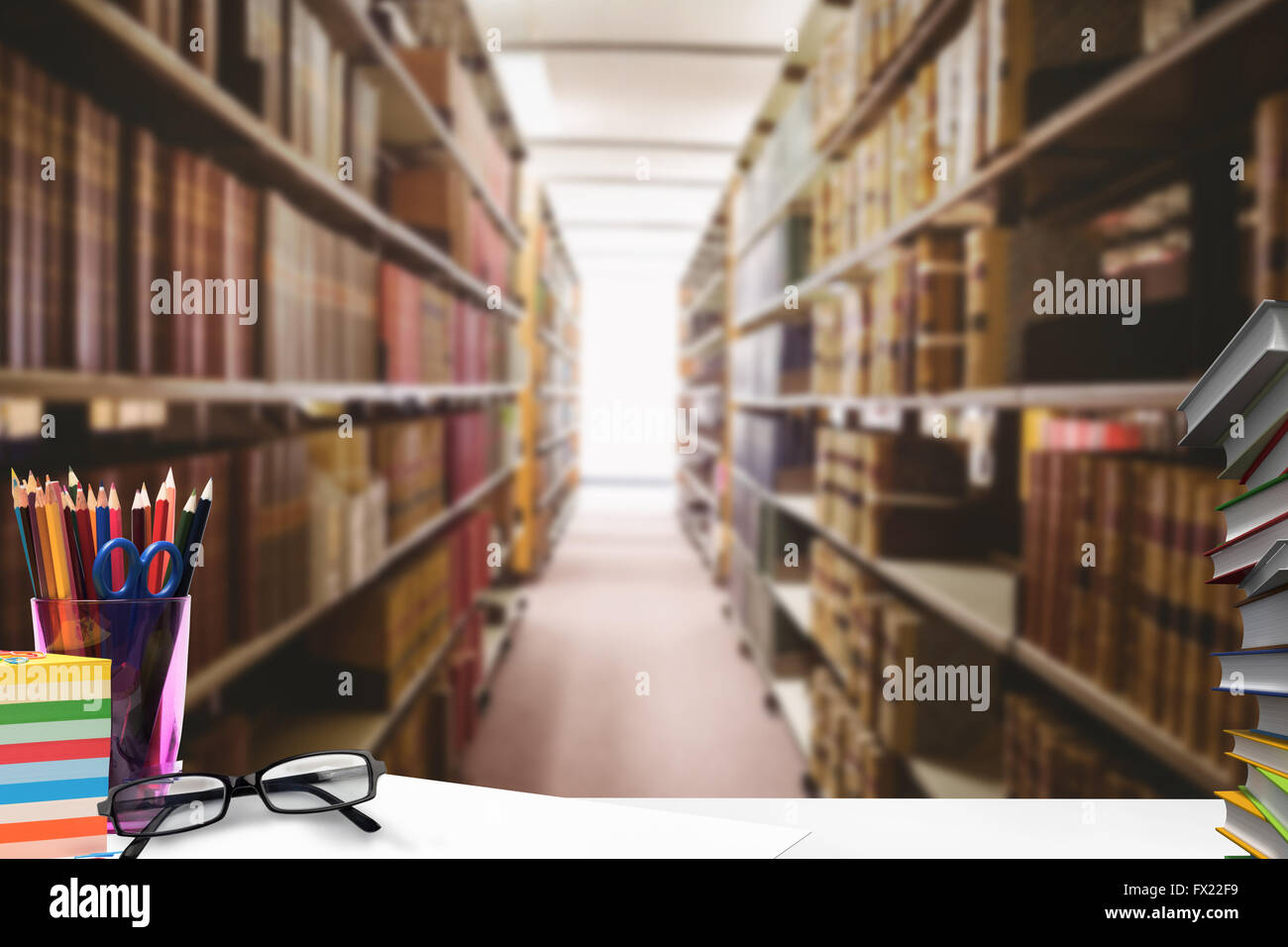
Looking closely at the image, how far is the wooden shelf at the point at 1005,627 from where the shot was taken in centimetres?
95

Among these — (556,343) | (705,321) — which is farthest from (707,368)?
(556,343)

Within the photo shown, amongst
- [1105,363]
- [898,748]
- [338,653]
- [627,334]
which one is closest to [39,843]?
[1105,363]

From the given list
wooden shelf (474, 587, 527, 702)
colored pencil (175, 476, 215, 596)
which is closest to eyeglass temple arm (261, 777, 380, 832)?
colored pencil (175, 476, 215, 596)

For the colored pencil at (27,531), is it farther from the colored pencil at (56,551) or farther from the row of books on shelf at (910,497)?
the row of books on shelf at (910,497)

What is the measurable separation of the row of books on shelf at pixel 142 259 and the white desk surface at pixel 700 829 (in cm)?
60

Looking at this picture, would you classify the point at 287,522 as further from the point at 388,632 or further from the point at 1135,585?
the point at 1135,585

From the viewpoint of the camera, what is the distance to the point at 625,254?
9.68 m

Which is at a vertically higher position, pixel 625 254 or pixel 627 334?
pixel 625 254

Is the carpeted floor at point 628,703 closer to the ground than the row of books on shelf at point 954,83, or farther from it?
closer to the ground

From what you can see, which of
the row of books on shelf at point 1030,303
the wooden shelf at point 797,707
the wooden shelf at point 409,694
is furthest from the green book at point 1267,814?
the wooden shelf at point 797,707

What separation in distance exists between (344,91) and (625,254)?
8214mm

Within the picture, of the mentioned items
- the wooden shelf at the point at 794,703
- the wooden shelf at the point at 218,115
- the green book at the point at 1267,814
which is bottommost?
the wooden shelf at the point at 794,703

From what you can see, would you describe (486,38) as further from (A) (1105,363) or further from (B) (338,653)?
(A) (1105,363)

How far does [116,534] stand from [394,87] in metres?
1.92
